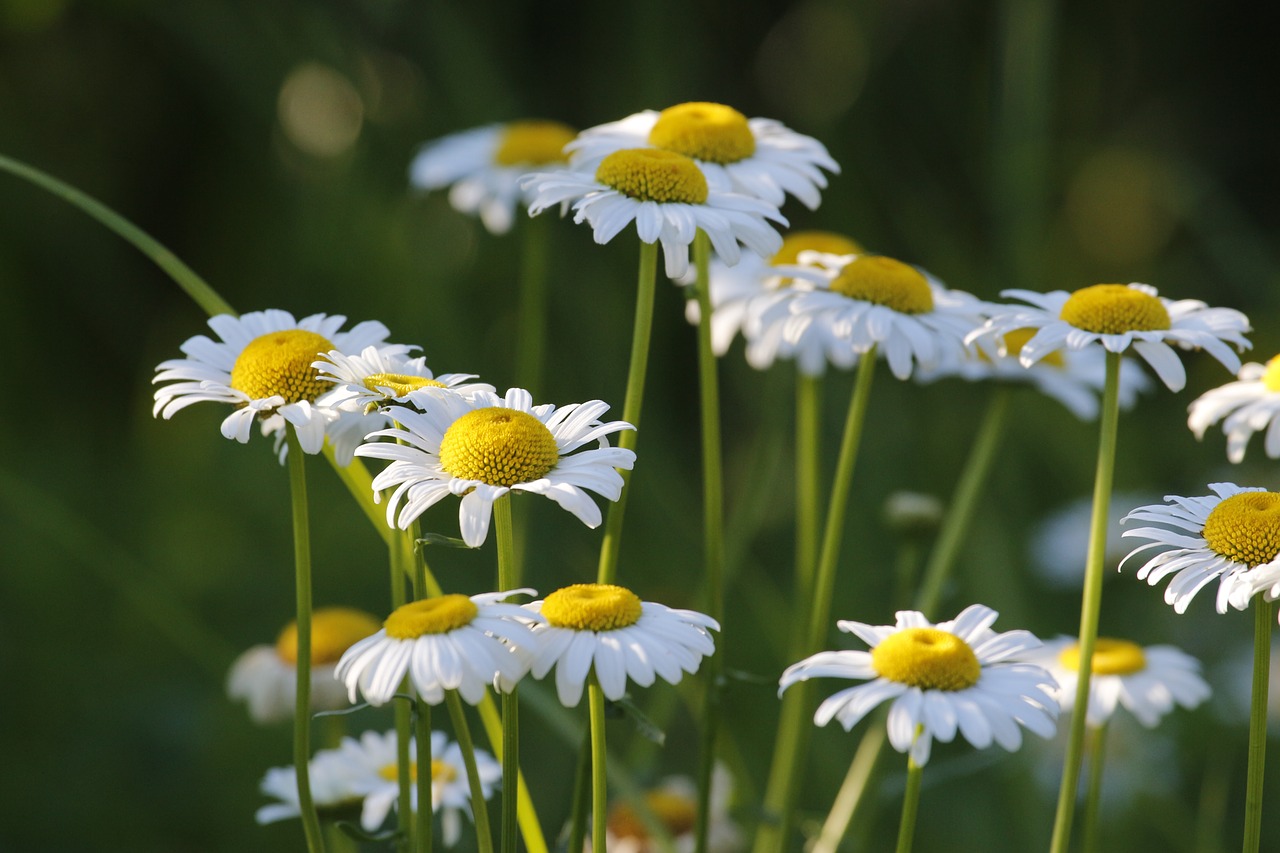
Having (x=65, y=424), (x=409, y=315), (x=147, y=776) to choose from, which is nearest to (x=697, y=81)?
(x=409, y=315)

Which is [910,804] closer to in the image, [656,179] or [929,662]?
[929,662]

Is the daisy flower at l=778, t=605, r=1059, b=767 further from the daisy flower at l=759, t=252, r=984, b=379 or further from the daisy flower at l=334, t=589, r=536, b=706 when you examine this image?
the daisy flower at l=759, t=252, r=984, b=379

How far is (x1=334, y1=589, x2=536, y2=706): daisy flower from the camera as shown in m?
0.55

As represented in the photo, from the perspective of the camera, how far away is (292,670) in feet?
3.51

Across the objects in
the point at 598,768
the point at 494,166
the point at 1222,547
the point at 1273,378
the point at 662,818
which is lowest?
the point at 662,818

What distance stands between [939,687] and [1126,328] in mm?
272

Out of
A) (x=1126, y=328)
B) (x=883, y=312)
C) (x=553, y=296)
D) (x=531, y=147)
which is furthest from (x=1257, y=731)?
(x=553, y=296)

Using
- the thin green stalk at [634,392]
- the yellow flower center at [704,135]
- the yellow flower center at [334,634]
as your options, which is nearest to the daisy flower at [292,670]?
the yellow flower center at [334,634]

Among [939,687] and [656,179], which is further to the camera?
[656,179]

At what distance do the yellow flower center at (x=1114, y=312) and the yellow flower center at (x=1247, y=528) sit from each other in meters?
0.14

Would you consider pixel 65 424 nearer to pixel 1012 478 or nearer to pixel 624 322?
pixel 624 322

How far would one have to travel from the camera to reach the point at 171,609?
1.05m

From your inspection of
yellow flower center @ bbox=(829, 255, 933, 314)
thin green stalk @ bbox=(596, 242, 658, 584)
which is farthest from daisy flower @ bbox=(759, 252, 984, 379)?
thin green stalk @ bbox=(596, 242, 658, 584)

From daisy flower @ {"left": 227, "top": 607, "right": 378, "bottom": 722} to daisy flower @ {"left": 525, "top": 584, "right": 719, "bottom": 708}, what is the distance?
1.49 ft
